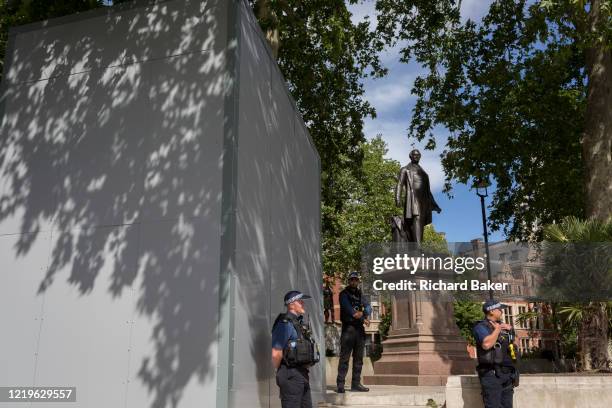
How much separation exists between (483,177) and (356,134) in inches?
168

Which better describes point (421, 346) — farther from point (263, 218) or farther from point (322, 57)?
point (322, 57)

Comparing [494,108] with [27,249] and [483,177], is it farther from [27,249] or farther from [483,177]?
[27,249]

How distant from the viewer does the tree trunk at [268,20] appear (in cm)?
1127

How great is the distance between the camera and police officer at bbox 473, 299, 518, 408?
256 inches

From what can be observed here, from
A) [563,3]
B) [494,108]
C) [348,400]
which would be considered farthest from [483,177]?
[348,400]

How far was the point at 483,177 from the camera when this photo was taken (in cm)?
1731

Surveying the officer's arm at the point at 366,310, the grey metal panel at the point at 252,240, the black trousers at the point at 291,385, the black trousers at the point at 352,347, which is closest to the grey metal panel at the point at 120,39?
the grey metal panel at the point at 252,240

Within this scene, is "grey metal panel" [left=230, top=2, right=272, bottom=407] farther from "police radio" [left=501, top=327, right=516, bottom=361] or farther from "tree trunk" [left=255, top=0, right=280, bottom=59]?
"tree trunk" [left=255, top=0, right=280, bottom=59]

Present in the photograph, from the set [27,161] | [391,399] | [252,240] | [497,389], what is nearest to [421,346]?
[391,399]

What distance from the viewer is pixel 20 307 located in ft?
23.1

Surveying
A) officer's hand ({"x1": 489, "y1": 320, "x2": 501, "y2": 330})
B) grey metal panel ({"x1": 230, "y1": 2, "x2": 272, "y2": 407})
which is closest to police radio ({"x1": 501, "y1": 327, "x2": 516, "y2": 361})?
officer's hand ({"x1": 489, "y1": 320, "x2": 501, "y2": 330})

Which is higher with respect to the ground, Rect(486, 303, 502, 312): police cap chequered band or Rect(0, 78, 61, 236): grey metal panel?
Rect(0, 78, 61, 236): grey metal panel

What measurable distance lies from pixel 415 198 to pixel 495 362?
7.32m

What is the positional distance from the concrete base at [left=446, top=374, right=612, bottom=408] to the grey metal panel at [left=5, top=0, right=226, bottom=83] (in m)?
5.54
